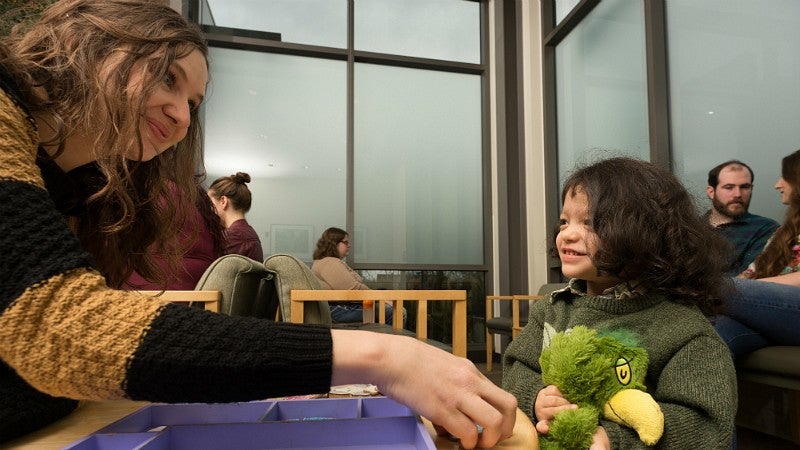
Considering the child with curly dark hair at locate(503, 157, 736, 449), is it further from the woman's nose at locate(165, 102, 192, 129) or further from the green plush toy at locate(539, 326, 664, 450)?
the woman's nose at locate(165, 102, 192, 129)

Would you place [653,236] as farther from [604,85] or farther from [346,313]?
[604,85]

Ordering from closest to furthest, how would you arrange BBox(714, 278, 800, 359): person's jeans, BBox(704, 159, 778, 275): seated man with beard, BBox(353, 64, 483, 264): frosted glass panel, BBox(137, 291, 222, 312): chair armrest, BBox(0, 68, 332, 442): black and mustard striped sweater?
BBox(0, 68, 332, 442): black and mustard striped sweater → BBox(714, 278, 800, 359): person's jeans → BBox(137, 291, 222, 312): chair armrest → BBox(704, 159, 778, 275): seated man with beard → BBox(353, 64, 483, 264): frosted glass panel

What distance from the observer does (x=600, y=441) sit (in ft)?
2.39

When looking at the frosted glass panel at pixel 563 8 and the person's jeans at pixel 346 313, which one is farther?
the frosted glass panel at pixel 563 8

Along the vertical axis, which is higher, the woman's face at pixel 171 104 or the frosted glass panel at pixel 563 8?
the frosted glass panel at pixel 563 8

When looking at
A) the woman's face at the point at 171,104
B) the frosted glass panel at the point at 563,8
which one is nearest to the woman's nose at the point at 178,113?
the woman's face at the point at 171,104

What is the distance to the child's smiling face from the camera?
1038mm

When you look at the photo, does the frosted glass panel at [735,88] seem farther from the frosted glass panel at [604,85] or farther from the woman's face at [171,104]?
the woman's face at [171,104]

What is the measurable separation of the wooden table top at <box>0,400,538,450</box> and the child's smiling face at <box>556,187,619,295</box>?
0.52 meters

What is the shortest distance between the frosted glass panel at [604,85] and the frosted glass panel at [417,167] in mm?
912

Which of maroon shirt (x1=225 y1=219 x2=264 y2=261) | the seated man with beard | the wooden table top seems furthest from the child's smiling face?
maroon shirt (x1=225 y1=219 x2=264 y2=261)

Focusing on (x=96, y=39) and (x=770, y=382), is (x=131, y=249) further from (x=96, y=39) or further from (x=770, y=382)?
(x=770, y=382)

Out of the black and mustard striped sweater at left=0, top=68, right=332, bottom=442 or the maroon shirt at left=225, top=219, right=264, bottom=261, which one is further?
the maroon shirt at left=225, top=219, right=264, bottom=261

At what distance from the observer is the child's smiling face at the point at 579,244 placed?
40.9 inches
